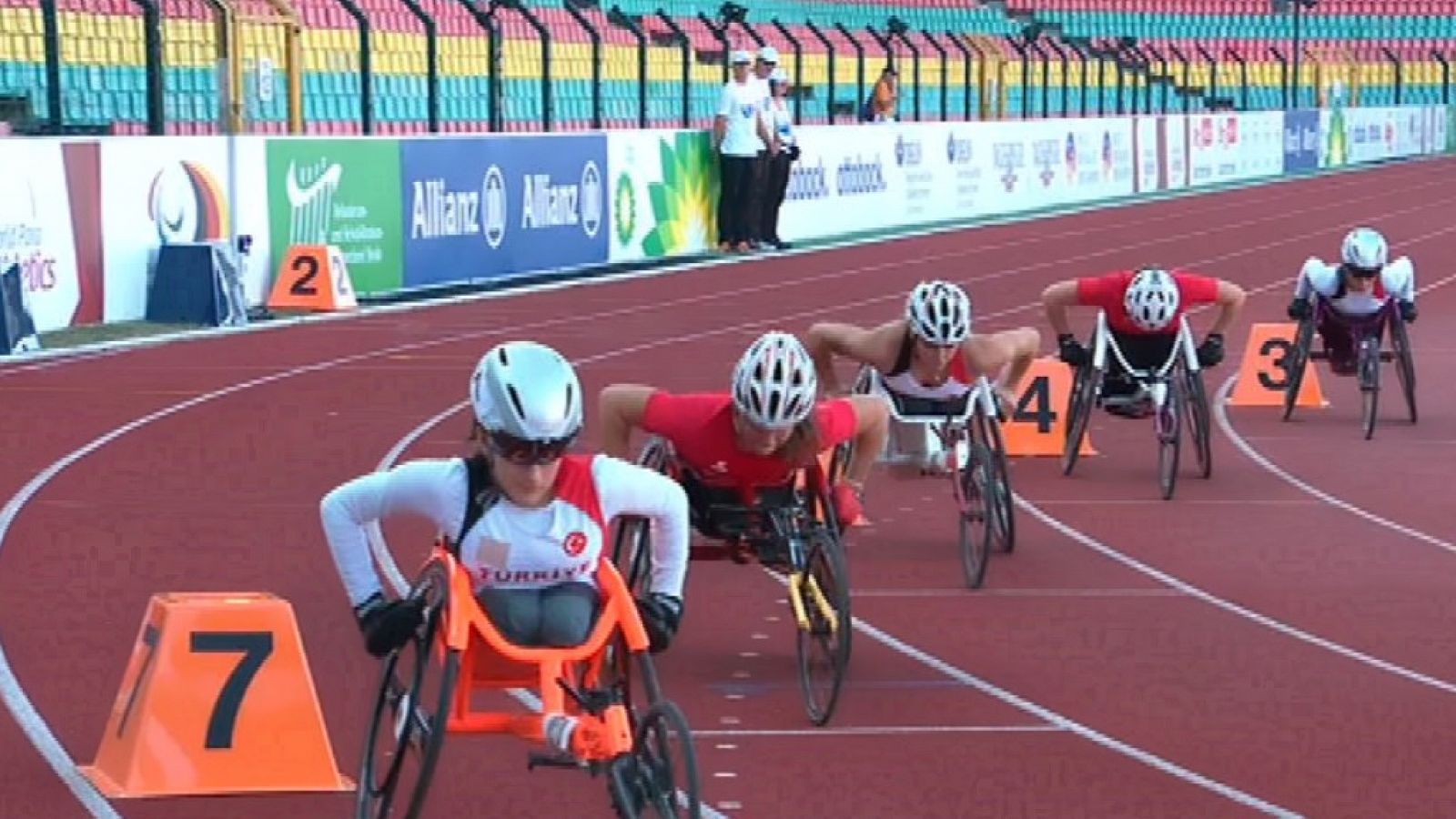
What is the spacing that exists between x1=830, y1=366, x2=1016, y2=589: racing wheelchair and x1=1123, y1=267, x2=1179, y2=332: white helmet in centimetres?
289

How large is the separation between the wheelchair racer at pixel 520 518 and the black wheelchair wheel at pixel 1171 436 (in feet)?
27.1

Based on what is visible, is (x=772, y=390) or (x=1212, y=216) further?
(x=1212, y=216)

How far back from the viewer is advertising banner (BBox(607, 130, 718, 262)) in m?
31.2

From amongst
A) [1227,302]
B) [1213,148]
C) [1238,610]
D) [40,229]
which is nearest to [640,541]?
[1238,610]

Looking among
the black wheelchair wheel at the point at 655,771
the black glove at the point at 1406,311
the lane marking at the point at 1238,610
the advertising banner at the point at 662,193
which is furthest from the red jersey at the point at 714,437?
the advertising banner at the point at 662,193

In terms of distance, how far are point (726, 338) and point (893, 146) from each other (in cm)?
1636

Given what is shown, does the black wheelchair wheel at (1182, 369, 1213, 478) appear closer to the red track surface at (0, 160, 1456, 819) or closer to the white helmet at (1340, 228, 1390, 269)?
the red track surface at (0, 160, 1456, 819)

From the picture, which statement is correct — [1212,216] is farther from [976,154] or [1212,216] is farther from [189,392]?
[189,392]

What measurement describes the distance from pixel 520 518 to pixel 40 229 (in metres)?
15.1

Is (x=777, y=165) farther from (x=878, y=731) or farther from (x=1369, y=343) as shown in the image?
(x=878, y=731)

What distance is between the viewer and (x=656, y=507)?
22.4ft

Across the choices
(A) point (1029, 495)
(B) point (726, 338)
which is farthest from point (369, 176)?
(A) point (1029, 495)

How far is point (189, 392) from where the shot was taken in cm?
1897

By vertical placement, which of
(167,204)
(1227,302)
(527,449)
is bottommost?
(1227,302)
